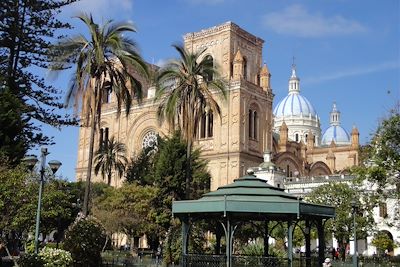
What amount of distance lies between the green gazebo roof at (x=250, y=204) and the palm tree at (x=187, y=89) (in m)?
9.95

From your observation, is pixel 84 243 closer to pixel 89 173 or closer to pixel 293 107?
pixel 89 173

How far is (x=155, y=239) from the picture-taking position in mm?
40531

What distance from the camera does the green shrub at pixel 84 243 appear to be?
1717 cm

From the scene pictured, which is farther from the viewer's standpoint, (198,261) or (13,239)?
(13,239)

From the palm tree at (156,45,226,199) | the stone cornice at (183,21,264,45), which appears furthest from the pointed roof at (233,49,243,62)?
the palm tree at (156,45,226,199)

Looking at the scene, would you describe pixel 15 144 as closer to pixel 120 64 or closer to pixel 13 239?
pixel 120 64

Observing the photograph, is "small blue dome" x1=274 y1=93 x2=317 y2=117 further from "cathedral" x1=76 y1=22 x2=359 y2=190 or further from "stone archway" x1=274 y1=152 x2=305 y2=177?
"stone archway" x1=274 y1=152 x2=305 y2=177

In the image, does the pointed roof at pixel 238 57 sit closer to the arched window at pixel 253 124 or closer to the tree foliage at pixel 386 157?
the arched window at pixel 253 124

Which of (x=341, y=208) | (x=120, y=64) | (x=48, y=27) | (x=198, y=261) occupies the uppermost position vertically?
(x=48, y=27)

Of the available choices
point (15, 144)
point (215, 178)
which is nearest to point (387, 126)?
point (15, 144)

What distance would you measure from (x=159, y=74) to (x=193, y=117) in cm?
250

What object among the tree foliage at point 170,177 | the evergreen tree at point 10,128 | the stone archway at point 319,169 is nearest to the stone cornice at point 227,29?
the stone archway at point 319,169

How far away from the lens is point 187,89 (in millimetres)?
24516

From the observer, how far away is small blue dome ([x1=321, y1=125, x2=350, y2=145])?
91269 mm
